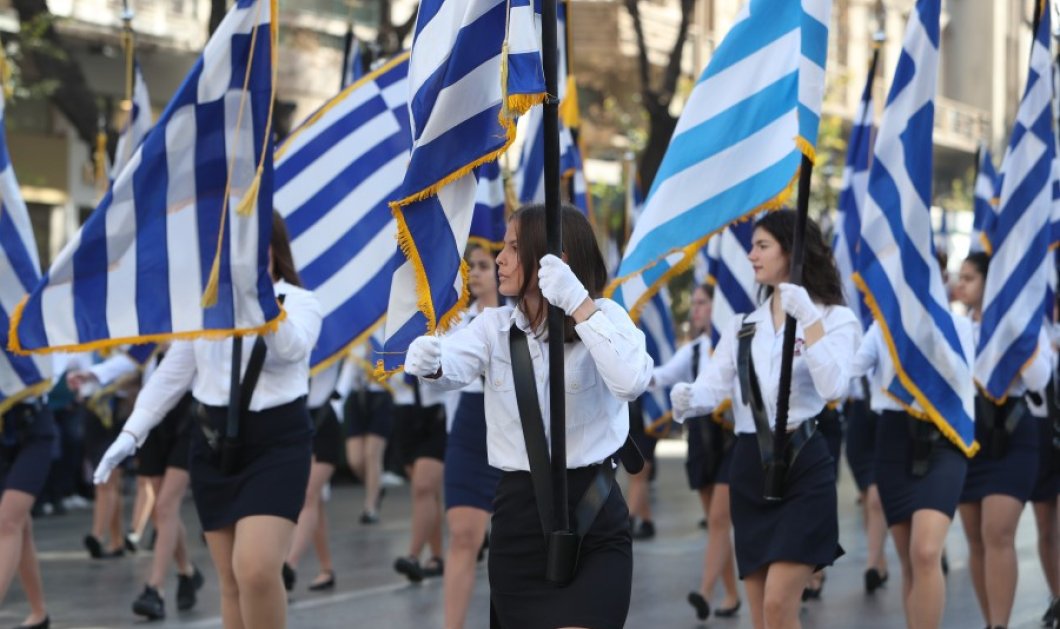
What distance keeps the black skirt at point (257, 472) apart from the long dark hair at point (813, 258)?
209 centimetres

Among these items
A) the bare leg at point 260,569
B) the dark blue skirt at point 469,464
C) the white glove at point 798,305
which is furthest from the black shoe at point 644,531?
the white glove at point 798,305

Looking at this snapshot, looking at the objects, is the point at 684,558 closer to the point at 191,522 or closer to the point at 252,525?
the point at 191,522

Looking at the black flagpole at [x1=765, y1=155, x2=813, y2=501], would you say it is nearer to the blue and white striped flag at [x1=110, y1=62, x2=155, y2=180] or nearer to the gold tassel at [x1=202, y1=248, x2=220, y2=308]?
the gold tassel at [x1=202, y1=248, x2=220, y2=308]

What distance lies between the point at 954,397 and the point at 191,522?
935 centimetres

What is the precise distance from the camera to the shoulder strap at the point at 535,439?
4812 millimetres

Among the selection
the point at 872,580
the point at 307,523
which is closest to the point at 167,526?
the point at 307,523

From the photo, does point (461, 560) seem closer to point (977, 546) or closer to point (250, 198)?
point (250, 198)

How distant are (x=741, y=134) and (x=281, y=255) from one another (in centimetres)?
206

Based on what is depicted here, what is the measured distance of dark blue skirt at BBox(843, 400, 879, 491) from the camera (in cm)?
1180

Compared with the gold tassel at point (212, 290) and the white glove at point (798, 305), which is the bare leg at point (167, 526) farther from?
the white glove at point (798, 305)

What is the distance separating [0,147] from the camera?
923cm

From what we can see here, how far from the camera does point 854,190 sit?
1306cm

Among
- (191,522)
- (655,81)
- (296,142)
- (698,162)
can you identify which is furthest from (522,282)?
(655,81)

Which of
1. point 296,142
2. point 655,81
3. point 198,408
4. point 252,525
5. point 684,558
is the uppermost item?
point 655,81
